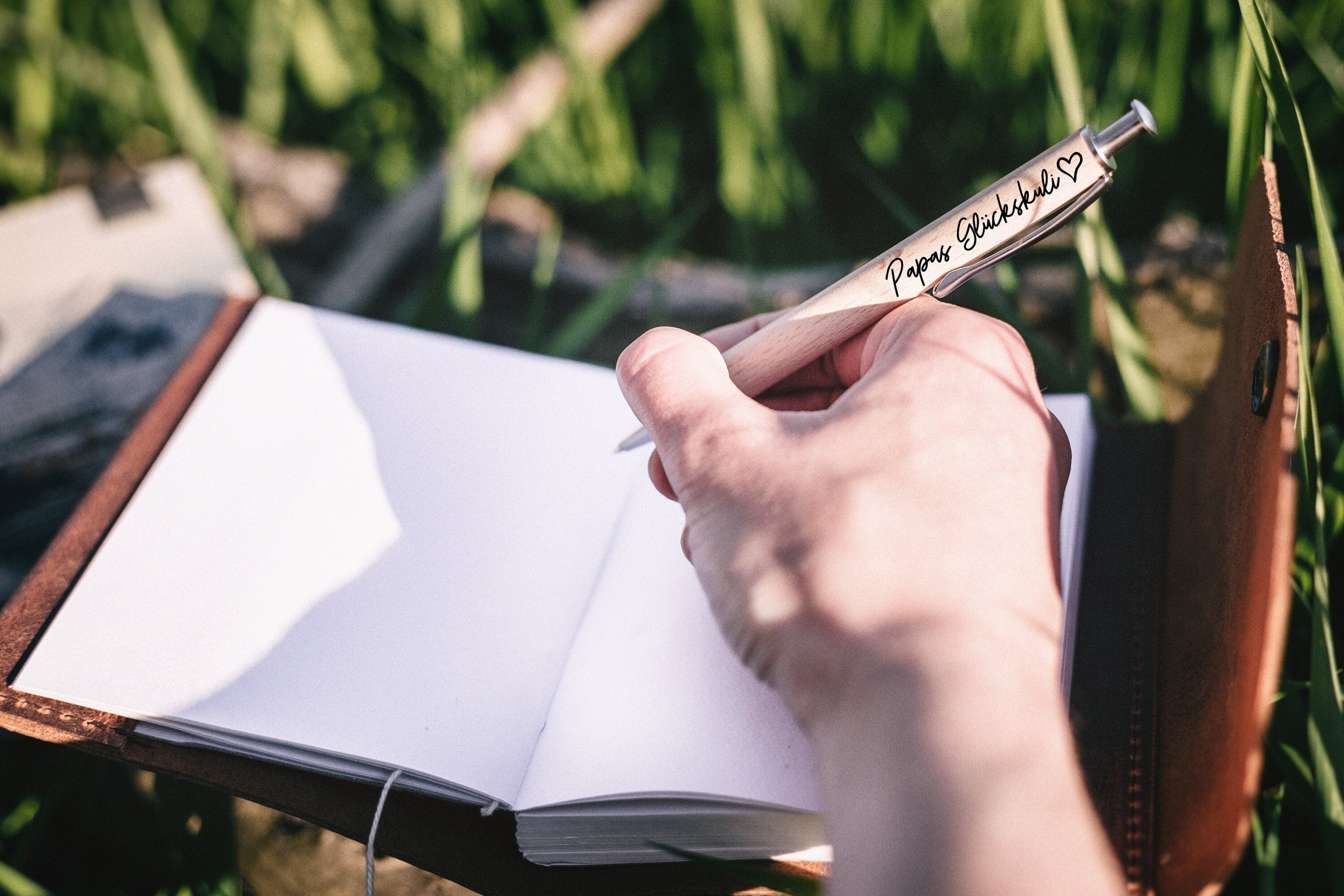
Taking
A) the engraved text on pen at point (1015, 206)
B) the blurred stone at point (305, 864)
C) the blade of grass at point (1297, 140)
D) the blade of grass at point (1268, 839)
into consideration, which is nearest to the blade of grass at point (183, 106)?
the blurred stone at point (305, 864)

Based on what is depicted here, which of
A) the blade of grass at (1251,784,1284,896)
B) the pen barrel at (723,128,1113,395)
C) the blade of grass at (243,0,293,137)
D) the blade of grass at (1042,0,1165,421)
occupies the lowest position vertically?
the blade of grass at (1251,784,1284,896)

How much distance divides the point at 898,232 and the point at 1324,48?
498 mm

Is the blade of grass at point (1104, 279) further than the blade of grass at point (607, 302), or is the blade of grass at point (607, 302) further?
the blade of grass at point (607, 302)

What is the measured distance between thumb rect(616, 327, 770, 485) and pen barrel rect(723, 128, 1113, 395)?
4 centimetres

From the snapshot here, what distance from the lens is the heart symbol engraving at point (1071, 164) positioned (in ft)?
1.63

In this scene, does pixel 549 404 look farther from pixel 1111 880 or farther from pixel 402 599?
pixel 1111 880

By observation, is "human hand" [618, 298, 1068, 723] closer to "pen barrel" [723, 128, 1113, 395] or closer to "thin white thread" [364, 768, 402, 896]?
"pen barrel" [723, 128, 1113, 395]

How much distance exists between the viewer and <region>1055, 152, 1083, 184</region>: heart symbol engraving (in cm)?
50

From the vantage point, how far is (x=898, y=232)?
3.89 feet

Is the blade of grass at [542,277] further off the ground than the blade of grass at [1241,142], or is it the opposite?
the blade of grass at [542,277]

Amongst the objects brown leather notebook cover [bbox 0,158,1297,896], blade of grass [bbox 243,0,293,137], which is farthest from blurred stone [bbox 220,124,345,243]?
brown leather notebook cover [bbox 0,158,1297,896]

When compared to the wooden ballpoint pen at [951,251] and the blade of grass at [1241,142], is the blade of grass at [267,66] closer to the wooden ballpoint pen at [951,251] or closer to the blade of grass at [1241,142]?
the wooden ballpoint pen at [951,251]

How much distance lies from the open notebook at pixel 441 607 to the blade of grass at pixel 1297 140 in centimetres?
17

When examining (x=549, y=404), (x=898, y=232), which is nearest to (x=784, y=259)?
(x=898, y=232)
